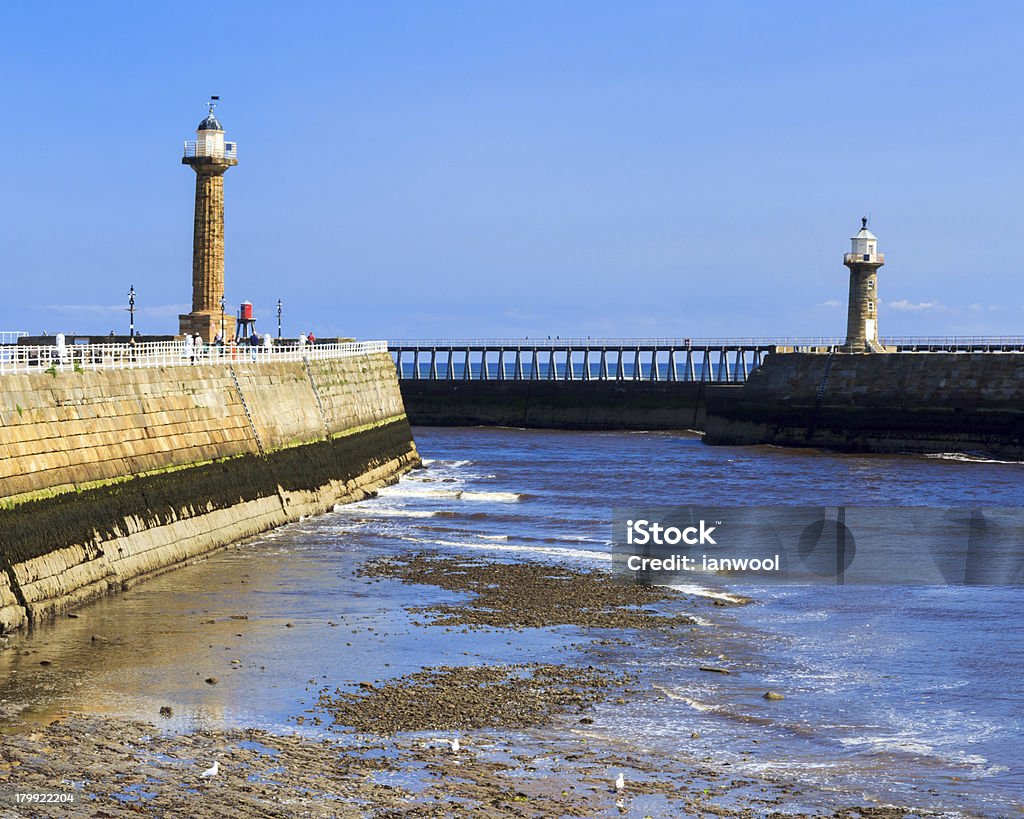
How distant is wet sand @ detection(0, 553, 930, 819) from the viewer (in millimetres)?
12891

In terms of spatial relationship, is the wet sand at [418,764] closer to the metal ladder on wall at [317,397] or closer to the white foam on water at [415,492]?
the white foam on water at [415,492]

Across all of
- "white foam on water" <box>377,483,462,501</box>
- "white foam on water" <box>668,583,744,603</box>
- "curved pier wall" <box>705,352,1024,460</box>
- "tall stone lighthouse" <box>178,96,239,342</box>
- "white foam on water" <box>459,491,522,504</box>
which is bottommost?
"white foam on water" <box>377,483,462,501</box>

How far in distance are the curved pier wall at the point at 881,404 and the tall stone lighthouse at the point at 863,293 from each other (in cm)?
366

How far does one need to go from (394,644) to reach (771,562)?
37.2 feet

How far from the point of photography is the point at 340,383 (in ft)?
145

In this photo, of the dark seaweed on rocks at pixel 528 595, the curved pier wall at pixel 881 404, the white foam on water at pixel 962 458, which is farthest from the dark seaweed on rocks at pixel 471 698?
the curved pier wall at pixel 881 404

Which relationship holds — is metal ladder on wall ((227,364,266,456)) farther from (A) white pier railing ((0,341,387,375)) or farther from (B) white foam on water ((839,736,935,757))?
(B) white foam on water ((839,736,935,757))

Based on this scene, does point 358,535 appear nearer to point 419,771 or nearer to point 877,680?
point 877,680

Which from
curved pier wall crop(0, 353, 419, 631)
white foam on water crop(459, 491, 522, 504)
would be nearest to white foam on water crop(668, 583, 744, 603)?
curved pier wall crop(0, 353, 419, 631)

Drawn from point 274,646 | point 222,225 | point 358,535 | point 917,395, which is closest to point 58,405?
point 274,646

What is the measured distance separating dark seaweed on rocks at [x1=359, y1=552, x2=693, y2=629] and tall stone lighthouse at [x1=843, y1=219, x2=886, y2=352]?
41.9 meters

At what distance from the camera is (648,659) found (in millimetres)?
19344

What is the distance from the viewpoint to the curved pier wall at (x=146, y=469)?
21078 millimetres

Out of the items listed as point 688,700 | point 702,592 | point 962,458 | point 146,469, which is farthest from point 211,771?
point 962,458
